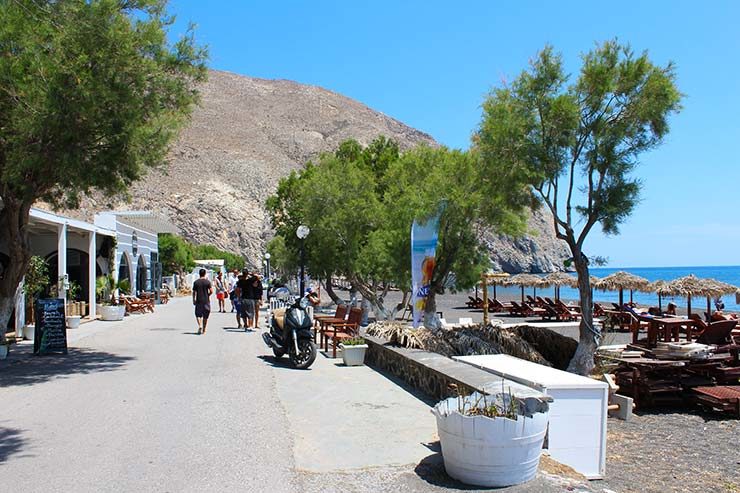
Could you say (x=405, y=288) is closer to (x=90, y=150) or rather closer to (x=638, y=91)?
(x=638, y=91)

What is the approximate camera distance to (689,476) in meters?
7.55

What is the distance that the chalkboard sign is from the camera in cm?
1299

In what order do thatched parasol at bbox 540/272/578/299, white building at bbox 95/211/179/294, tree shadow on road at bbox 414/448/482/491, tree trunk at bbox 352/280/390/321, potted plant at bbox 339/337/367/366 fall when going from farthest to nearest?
thatched parasol at bbox 540/272/578/299 → white building at bbox 95/211/179/294 → tree trunk at bbox 352/280/390/321 → potted plant at bbox 339/337/367/366 → tree shadow on road at bbox 414/448/482/491

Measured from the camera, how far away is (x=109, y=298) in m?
24.9

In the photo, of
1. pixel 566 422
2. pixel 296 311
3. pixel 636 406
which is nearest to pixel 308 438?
pixel 566 422

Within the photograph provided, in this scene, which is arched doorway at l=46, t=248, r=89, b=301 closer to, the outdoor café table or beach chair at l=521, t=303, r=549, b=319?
beach chair at l=521, t=303, r=549, b=319

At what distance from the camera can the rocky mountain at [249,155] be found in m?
90.5

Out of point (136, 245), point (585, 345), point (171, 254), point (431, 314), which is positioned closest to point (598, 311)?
point (431, 314)

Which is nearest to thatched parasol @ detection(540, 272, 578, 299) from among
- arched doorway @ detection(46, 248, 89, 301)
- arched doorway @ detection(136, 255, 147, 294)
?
arched doorway @ detection(136, 255, 147, 294)

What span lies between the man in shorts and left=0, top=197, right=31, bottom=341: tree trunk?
6.68 m

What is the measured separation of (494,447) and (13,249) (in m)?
10.6

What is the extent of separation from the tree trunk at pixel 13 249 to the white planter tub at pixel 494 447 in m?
10.2

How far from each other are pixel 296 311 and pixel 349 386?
2.51 meters

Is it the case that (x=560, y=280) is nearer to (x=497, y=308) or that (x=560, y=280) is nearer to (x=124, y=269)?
(x=497, y=308)
